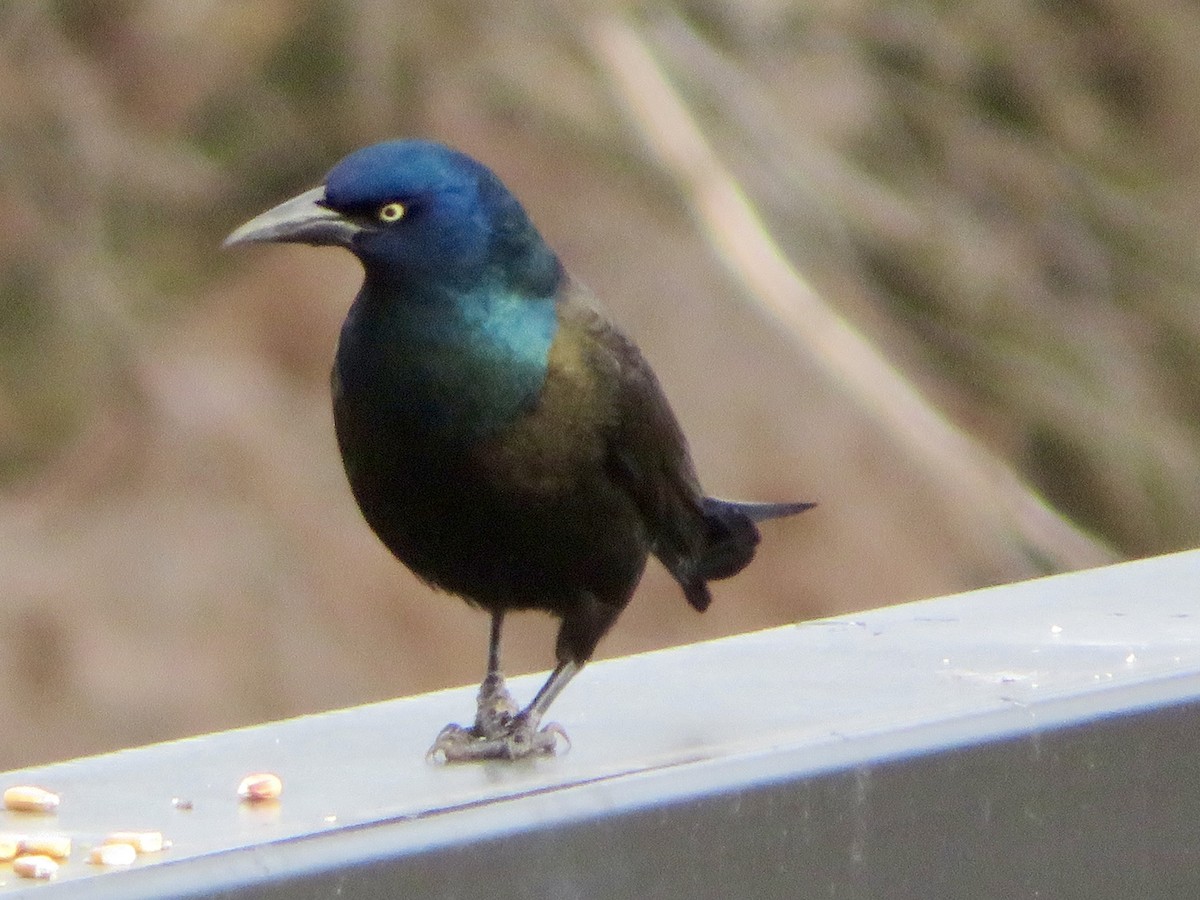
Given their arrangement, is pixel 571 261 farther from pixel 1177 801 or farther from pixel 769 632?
pixel 1177 801

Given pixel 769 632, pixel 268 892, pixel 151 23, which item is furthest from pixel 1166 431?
pixel 268 892

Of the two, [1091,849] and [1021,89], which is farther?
[1021,89]

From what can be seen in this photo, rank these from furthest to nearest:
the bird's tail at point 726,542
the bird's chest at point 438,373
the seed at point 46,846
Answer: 1. the bird's tail at point 726,542
2. the bird's chest at point 438,373
3. the seed at point 46,846

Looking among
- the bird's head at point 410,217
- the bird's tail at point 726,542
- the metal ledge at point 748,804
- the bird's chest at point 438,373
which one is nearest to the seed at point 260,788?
the metal ledge at point 748,804

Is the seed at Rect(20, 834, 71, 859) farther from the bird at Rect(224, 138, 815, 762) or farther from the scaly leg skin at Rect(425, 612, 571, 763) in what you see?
the bird at Rect(224, 138, 815, 762)

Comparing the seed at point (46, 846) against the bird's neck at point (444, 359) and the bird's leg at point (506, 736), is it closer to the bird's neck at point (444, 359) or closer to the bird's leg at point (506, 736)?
the bird's leg at point (506, 736)

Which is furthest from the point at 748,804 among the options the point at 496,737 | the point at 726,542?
the point at 726,542
